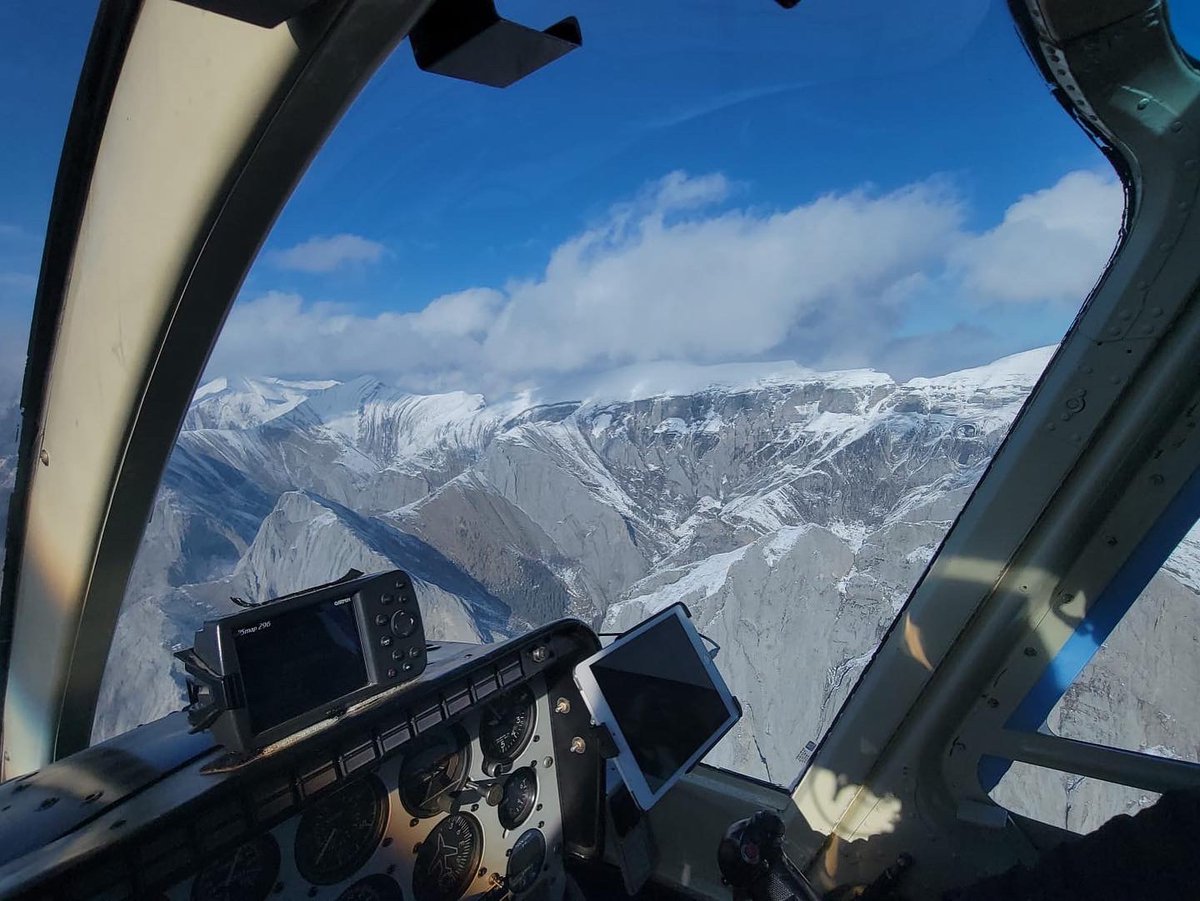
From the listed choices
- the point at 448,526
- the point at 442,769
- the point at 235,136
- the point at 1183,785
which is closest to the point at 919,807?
the point at 1183,785

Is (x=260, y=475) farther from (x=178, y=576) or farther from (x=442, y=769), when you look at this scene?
(x=442, y=769)

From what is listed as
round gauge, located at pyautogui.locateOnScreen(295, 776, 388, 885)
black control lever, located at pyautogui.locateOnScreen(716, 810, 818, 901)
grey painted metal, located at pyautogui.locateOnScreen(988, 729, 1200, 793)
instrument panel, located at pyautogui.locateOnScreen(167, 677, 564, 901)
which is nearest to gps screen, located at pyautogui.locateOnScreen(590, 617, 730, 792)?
black control lever, located at pyautogui.locateOnScreen(716, 810, 818, 901)

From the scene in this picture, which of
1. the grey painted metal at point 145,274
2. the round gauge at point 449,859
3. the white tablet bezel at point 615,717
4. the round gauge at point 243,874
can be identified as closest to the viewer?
the grey painted metal at point 145,274

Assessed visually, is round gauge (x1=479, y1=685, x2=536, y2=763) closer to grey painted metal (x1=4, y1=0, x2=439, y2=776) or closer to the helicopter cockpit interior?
the helicopter cockpit interior

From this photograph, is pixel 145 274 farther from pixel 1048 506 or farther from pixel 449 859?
pixel 1048 506

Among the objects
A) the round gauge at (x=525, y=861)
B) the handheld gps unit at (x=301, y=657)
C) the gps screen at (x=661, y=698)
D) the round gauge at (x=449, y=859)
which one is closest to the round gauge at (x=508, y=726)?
the round gauge at (x=449, y=859)

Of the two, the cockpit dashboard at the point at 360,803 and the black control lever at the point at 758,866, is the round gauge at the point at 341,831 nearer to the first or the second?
the cockpit dashboard at the point at 360,803
